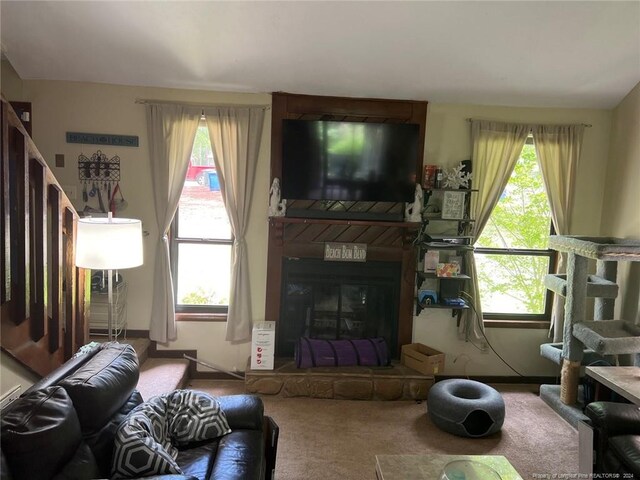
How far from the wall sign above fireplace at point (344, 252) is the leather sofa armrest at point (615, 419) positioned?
6.45 feet

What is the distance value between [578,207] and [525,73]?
1349mm

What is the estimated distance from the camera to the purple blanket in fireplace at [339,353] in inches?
147

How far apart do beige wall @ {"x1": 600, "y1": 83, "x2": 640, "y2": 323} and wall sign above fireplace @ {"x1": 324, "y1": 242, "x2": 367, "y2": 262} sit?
7.04 ft

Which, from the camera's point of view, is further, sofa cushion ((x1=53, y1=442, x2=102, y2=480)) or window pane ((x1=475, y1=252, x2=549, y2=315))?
window pane ((x1=475, y1=252, x2=549, y2=315))

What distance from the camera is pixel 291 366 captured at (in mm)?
3752

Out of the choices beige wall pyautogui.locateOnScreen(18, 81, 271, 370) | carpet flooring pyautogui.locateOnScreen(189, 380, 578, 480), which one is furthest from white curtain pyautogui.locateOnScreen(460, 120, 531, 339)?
beige wall pyautogui.locateOnScreen(18, 81, 271, 370)

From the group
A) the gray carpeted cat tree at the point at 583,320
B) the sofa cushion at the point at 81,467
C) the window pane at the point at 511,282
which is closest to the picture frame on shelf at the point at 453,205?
the window pane at the point at 511,282

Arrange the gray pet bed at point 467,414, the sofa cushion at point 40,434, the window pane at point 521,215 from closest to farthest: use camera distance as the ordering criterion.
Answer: the sofa cushion at point 40,434, the gray pet bed at point 467,414, the window pane at point 521,215

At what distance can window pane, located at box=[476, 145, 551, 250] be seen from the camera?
4043 mm

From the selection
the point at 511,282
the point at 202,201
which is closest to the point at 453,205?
the point at 511,282

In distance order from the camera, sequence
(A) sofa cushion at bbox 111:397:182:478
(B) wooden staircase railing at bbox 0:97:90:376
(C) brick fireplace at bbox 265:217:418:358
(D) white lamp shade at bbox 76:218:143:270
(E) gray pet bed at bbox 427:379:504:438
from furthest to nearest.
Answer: (C) brick fireplace at bbox 265:217:418:358, (E) gray pet bed at bbox 427:379:504:438, (D) white lamp shade at bbox 76:218:143:270, (B) wooden staircase railing at bbox 0:97:90:376, (A) sofa cushion at bbox 111:397:182:478

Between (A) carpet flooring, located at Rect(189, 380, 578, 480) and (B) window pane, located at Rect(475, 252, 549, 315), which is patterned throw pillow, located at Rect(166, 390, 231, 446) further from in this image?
(B) window pane, located at Rect(475, 252, 549, 315)

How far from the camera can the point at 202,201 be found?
12.8 feet

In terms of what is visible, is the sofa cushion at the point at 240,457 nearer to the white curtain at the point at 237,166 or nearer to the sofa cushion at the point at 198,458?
the sofa cushion at the point at 198,458
